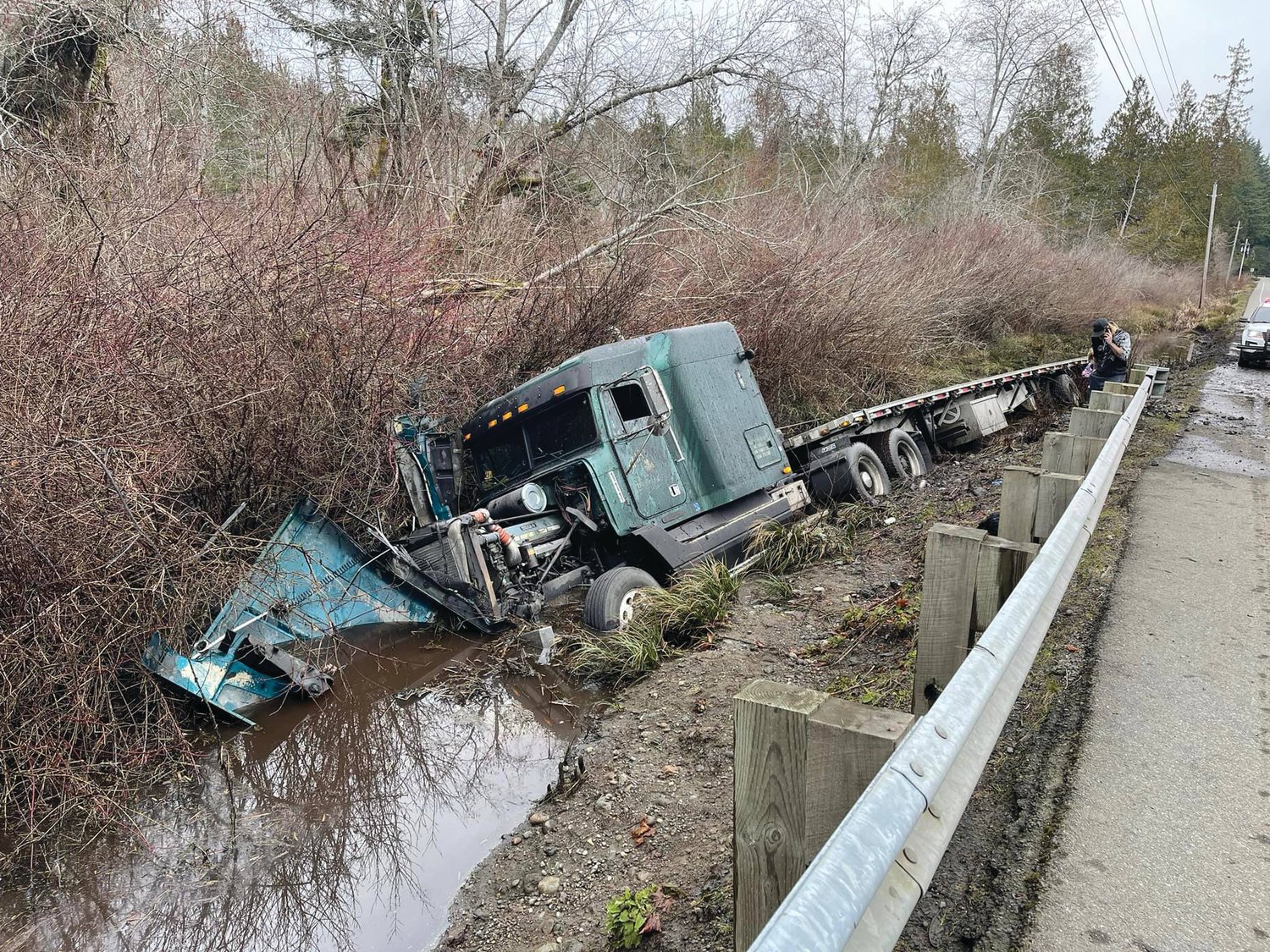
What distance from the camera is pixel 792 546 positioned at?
325 inches

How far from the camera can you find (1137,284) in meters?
34.4

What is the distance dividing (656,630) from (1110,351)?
24.2 feet

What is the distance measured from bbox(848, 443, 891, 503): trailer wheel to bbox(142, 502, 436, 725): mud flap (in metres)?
5.30

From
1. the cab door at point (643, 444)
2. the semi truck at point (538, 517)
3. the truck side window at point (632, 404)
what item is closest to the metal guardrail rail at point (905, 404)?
the semi truck at point (538, 517)

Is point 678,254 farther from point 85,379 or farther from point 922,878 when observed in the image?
point 922,878

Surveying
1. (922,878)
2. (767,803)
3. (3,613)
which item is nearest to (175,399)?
(3,613)

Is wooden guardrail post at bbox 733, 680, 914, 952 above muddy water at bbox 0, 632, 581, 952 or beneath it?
above

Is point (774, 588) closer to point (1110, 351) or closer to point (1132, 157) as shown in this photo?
point (1110, 351)

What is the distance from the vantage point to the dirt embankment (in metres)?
2.53

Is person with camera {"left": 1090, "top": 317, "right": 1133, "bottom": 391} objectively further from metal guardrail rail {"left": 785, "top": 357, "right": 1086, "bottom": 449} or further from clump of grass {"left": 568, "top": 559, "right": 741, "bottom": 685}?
clump of grass {"left": 568, "top": 559, "right": 741, "bottom": 685}

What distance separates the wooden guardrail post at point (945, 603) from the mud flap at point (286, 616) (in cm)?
460

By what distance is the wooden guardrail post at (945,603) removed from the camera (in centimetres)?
285

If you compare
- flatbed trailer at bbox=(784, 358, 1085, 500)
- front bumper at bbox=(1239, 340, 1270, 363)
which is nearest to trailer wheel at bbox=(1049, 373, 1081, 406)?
flatbed trailer at bbox=(784, 358, 1085, 500)

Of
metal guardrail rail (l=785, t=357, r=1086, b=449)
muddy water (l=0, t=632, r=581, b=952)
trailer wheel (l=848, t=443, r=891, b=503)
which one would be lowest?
muddy water (l=0, t=632, r=581, b=952)
